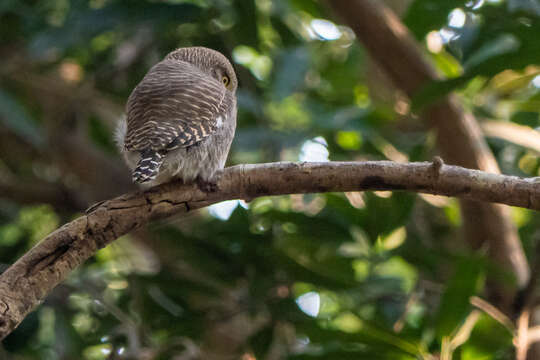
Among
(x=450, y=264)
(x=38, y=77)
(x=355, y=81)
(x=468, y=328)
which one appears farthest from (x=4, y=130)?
(x=468, y=328)

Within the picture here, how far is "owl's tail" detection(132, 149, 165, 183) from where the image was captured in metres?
2.42

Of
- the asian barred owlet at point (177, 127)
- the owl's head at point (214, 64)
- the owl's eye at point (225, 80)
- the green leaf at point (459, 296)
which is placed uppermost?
the asian barred owlet at point (177, 127)

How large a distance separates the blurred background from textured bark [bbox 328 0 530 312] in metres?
0.17

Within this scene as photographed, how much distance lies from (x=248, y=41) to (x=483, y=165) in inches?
65.3

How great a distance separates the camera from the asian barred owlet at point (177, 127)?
2.64m

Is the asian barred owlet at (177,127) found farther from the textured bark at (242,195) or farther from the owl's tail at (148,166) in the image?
the textured bark at (242,195)

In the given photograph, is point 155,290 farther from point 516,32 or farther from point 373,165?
point 516,32

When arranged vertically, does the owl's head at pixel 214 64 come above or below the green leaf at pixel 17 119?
above

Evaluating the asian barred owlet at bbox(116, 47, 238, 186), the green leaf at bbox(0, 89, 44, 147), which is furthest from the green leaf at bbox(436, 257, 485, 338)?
the green leaf at bbox(0, 89, 44, 147)

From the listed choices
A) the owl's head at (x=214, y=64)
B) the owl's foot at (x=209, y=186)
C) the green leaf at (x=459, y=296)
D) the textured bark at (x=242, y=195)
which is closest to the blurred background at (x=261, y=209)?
the green leaf at (x=459, y=296)

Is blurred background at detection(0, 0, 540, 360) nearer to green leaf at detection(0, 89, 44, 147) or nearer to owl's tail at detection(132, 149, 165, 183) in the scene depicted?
green leaf at detection(0, 89, 44, 147)

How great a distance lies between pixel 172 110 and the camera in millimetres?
2875

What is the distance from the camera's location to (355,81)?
5.21 metres

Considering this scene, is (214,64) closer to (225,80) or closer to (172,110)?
(225,80)
